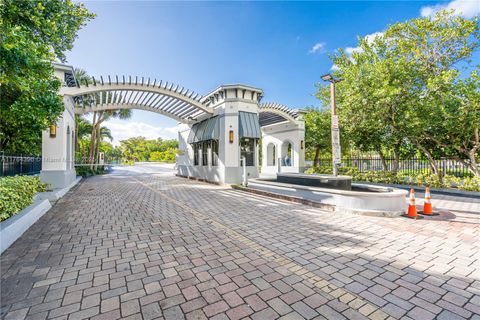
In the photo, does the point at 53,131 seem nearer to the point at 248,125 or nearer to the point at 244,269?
the point at 248,125

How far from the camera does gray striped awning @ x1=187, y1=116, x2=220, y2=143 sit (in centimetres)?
1374

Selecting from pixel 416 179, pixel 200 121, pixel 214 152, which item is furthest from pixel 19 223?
pixel 416 179

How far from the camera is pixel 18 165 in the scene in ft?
27.1

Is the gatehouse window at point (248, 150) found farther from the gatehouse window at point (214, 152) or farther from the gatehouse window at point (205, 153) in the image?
the gatehouse window at point (205, 153)

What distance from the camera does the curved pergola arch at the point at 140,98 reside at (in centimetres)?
1049

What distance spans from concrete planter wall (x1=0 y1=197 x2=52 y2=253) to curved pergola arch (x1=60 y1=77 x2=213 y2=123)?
6506 millimetres

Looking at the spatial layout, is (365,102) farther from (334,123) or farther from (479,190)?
(479,190)

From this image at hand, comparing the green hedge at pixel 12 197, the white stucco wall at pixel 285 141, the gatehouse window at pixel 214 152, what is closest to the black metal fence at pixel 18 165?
the green hedge at pixel 12 197

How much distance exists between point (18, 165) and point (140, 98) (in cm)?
725

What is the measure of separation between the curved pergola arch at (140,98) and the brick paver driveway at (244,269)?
7.32m

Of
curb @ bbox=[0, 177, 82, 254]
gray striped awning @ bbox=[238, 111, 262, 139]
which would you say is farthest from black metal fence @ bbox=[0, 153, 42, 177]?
gray striped awning @ bbox=[238, 111, 262, 139]

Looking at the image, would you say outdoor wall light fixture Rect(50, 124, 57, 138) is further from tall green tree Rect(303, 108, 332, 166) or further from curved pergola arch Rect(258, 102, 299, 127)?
tall green tree Rect(303, 108, 332, 166)

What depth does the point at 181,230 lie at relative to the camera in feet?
16.1

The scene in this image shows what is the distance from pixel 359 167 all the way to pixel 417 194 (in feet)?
17.6
